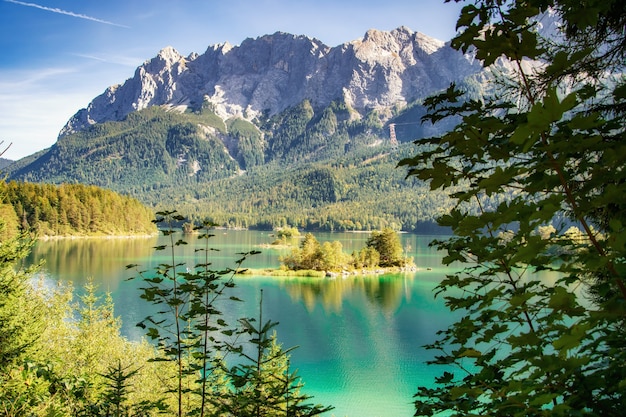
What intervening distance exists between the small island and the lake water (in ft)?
9.39

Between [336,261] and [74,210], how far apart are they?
168ft

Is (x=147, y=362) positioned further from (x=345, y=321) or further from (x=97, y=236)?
(x=97, y=236)

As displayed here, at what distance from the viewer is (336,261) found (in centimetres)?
5419

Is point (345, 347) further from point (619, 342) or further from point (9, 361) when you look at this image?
point (619, 342)

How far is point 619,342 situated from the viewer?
157cm

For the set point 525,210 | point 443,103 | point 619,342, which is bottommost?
point 619,342

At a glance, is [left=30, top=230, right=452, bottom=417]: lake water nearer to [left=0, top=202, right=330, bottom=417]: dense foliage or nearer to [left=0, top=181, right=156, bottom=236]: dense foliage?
[left=0, top=202, right=330, bottom=417]: dense foliage

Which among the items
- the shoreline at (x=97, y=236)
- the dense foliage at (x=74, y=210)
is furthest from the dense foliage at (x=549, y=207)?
the shoreline at (x=97, y=236)

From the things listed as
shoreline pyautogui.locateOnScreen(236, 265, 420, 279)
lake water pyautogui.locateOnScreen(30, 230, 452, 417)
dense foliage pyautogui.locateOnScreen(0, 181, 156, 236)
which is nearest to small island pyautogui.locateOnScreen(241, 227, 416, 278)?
shoreline pyautogui.locateOnScreen(236, 265, 420, 279)

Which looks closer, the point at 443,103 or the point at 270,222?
the point at 443,103

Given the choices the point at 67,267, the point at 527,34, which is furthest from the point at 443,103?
the point at 67,267

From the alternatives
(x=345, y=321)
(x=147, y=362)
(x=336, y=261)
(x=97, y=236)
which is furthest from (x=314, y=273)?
(x=97, y=236)

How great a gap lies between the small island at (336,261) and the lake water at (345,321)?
9.39ft

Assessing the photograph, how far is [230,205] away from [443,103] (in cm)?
18529
